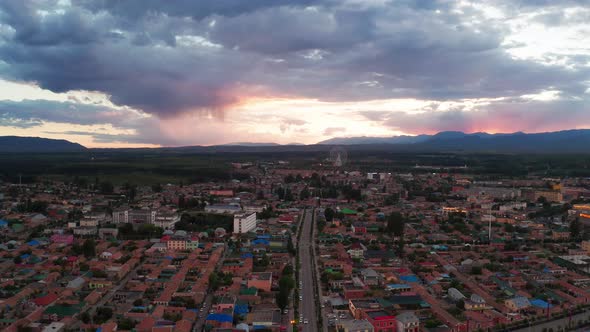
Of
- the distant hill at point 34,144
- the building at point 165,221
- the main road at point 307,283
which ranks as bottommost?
the main road at point 307,283

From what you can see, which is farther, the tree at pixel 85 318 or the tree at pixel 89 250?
the tree at pixel 89 250

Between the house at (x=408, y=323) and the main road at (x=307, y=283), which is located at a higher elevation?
the house at (x=408, y=323)

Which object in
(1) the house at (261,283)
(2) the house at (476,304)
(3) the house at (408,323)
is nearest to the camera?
(3) the house at (408,323)

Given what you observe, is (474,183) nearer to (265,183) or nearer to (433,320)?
(265,183)

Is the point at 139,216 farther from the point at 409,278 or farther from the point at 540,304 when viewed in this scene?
the point at 540,304

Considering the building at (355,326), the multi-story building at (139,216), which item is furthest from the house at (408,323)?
the multi-story building at (139,216)

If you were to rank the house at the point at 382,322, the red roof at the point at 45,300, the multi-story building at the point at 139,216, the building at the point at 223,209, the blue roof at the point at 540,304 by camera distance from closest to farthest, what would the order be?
the house at the point at 382,322, the red roof at the point at 45,300, the blue roof at the point at 540,304, the multi-story building at the point at 139,216, the building at the point at 223,209

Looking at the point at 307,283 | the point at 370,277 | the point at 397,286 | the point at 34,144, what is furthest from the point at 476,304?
the point at 34,144

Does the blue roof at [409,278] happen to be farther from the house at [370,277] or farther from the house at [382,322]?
the house at [382,322]
